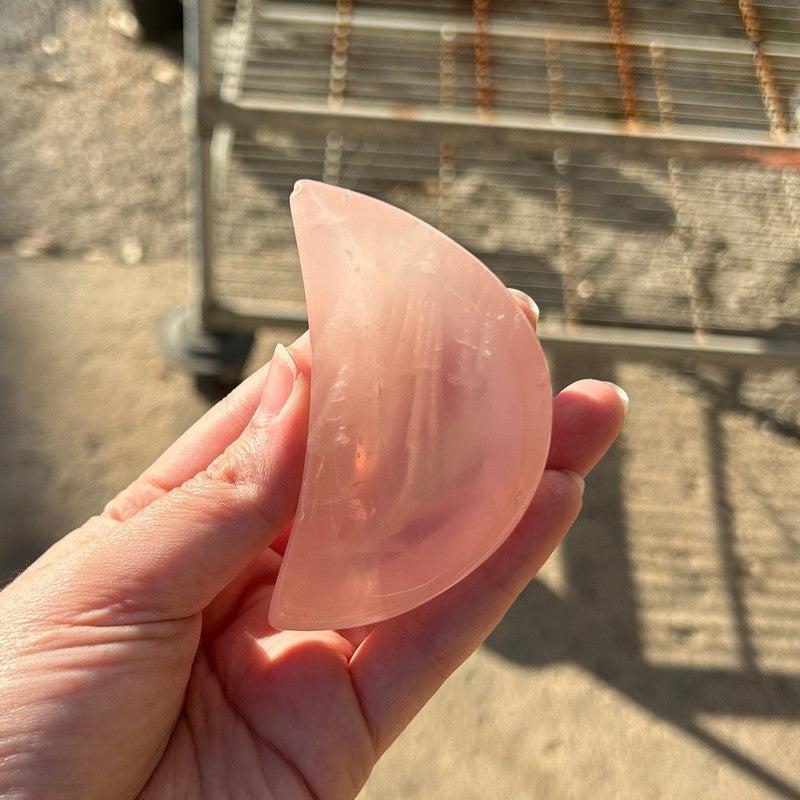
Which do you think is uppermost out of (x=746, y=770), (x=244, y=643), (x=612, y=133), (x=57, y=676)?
(x=612, y=133)

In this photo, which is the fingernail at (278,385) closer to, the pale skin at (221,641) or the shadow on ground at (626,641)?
the pale skin at (221,641)

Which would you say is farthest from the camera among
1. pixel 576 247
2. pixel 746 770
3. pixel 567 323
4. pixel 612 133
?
pixel 576 247

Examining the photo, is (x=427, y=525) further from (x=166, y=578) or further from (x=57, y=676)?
(x=57, y=676)

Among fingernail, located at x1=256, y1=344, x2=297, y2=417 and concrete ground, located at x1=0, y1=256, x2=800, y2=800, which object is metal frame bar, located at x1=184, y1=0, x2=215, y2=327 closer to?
concrete ground, located at x1=0, y1=256, x2=800, y2=800

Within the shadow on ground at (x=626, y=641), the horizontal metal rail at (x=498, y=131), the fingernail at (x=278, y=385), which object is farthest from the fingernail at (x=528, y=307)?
the shadow on ground at (x=626, y=641)

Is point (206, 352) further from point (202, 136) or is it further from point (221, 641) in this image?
point (221, 641)

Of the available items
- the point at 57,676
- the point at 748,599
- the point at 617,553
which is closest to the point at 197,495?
the point at 57,676

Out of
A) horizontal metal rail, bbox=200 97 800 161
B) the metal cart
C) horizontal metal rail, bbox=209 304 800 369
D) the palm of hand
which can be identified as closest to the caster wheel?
the metal cart

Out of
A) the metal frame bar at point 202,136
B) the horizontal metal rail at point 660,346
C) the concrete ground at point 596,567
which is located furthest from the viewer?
the horizontal metal rail at point 660,346
